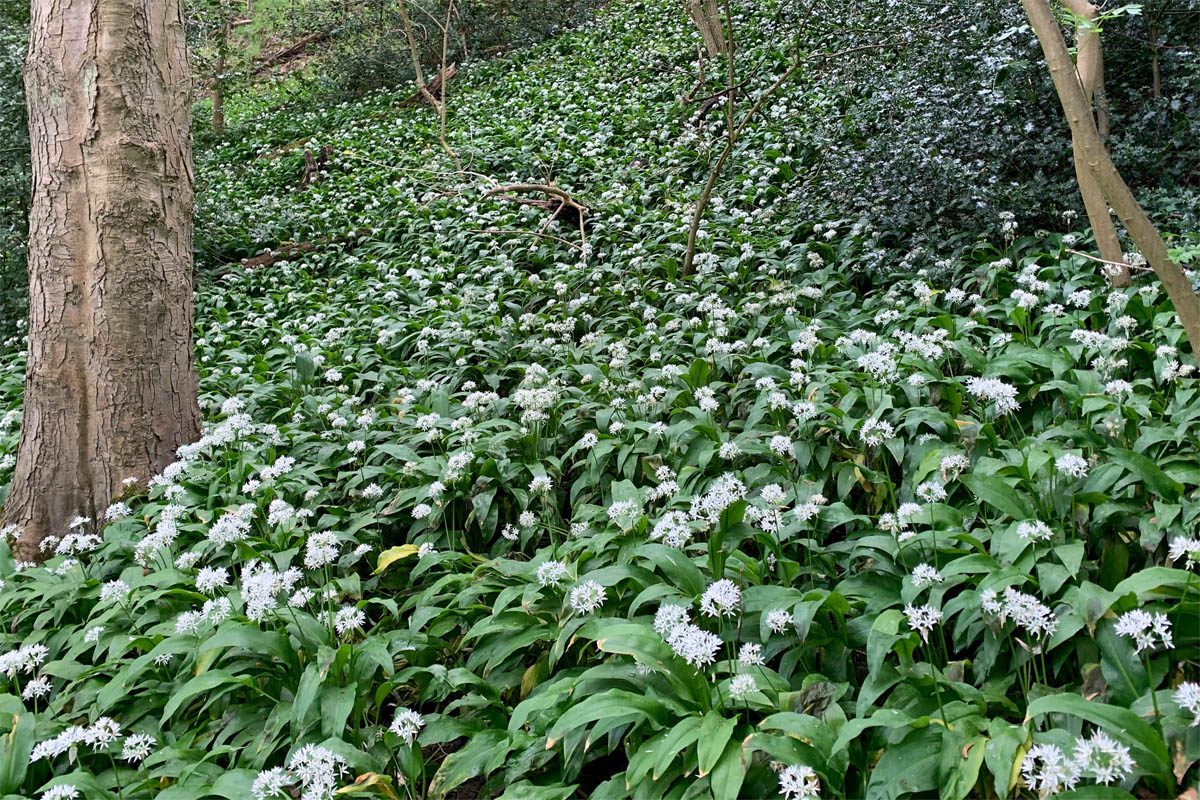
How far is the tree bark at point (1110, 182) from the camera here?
8.61 feet

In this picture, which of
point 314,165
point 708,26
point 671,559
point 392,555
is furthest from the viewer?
point 708,26

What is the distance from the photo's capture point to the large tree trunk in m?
4.31

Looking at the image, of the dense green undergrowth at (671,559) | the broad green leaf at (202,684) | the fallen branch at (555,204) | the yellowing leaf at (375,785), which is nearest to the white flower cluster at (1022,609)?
the dense green undergrowth at (671,559)

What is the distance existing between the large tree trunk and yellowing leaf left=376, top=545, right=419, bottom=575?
1882 mm

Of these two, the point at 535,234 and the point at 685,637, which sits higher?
the point at 535,234

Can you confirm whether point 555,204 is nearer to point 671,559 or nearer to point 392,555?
point 392,555

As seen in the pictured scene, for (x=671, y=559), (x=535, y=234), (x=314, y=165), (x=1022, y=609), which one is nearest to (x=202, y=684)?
(x=671, y=559)

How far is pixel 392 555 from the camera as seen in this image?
3.35 meters

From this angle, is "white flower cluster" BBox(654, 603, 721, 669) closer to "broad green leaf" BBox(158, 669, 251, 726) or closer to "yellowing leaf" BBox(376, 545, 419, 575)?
"broad green leaf" BBox(158, 669, 251, 726)

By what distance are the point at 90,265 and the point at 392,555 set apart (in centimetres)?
257

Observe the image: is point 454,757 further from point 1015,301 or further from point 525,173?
point 525,173

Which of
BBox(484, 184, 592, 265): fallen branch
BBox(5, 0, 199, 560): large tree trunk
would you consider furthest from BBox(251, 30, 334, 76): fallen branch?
BBox(5, 0, 199, 560): large tree trunk

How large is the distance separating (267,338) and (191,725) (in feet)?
15.7

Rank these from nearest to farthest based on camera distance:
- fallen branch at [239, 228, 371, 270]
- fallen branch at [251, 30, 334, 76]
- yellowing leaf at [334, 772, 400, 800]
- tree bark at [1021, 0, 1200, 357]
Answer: yellowing leaf at [334, 772, 400, 800] → tree bark at [1021, 0, 1200, 357] → fallen branch at [239, 228, 371, 270] → fallen branch at [251, 30, 334, 76]
